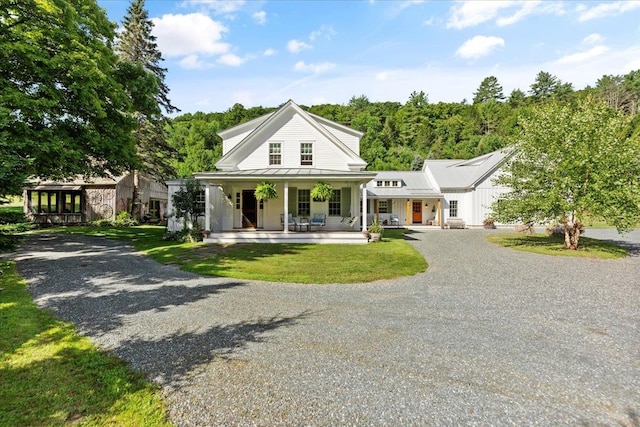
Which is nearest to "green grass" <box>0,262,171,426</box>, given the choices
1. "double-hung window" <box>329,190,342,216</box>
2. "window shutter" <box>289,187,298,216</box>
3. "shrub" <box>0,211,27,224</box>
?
"shrub" <box>0,211,27,224</box>

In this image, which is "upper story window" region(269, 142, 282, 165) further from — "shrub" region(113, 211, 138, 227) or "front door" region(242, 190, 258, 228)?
"shrub" region(113, 211, 138, 227)

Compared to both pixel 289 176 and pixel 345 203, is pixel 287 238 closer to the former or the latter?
pixel 289 176

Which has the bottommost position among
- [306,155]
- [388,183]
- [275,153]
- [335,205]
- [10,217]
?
[10,217]

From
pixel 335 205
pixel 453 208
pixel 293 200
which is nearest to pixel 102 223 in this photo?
pixel 293 200

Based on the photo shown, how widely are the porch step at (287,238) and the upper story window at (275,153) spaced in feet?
16.2

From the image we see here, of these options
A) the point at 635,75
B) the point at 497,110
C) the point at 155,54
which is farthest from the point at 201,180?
the point at 635,75

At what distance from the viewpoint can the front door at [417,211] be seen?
2762cm

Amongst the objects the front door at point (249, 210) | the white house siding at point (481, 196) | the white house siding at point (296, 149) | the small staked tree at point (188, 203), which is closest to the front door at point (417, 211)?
the white house siding at point (481, 196)

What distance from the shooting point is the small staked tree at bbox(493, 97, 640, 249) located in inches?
527

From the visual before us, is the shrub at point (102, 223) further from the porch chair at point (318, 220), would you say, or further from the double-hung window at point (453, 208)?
the double-hung window at point (453, 208)

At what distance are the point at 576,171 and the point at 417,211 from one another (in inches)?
556

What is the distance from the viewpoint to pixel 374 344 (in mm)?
4883

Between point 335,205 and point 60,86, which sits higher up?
point 60,86

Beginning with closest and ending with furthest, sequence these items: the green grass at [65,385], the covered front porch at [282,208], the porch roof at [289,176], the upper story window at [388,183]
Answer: the green grass at [65,385] → the porch roof at [289,176] → the covered front porch at [282,208] → the upper story window at [388,183]
